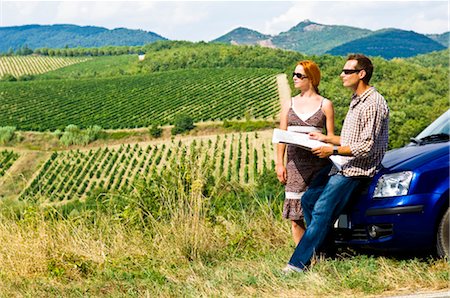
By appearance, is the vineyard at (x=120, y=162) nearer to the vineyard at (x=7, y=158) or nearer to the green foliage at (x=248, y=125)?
the green foliage at (x=248, y=125)

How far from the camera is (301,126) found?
185 inches

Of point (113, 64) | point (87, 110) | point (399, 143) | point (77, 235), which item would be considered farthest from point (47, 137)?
point (113, 64)

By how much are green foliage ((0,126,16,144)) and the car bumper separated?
248ft

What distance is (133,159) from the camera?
6488cm

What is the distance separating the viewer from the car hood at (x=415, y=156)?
4.40m

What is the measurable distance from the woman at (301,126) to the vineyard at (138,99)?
75853mm

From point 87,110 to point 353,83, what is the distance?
303 ft

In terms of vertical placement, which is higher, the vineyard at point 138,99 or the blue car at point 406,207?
the blue car at point 406,207

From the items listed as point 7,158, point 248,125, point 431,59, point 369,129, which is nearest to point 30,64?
point 7,158

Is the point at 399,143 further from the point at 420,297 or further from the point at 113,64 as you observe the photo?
the point at 113,64

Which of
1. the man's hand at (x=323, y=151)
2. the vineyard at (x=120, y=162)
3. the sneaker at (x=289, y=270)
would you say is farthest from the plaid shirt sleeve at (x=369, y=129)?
the vineyard at (x=120, y=162)

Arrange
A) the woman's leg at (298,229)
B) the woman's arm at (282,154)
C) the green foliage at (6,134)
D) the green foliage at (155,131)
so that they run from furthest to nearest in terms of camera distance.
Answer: the green foliage at (155,131) → the green foliage at (6,134) → the woman's leg at (298,229) → the woman's arm at (282,154)

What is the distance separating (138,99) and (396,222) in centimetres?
9795

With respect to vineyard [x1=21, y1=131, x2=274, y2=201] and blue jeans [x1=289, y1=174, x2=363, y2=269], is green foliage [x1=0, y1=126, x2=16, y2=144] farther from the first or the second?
blue jeans [x1=289, y1=174, x2=363, y2=269]
